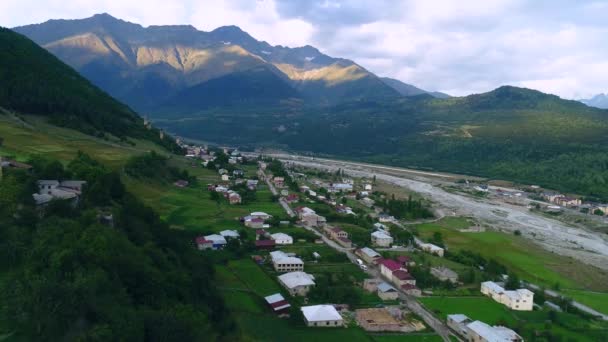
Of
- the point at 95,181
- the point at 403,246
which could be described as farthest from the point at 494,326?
the point at 95,181

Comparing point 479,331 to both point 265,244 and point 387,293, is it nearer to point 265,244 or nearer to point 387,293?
point 387,293

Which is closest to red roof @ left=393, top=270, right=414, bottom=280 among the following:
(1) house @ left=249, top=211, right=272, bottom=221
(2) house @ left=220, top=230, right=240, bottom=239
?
(2) house @ left=220, top=230, right=240, bottom=239

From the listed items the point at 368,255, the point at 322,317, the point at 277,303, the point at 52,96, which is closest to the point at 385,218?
the point at 368,255

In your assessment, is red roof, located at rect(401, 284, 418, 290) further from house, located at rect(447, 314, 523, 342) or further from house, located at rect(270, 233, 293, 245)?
house, located at rect(270, 233, 293, 245)

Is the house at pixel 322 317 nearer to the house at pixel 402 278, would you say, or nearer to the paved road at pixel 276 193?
the house at pixel 402 278

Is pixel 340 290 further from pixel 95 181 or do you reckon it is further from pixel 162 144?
pixel 162 144

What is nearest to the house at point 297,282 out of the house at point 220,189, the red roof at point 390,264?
the red roof at point 390,264

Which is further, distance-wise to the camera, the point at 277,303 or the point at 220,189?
the point at 220,189
